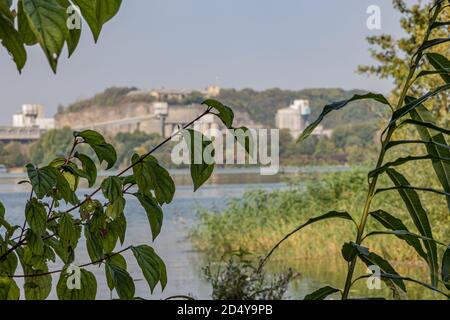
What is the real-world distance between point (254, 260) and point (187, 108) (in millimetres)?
3139

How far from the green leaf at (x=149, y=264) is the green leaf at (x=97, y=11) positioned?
0.25 meters

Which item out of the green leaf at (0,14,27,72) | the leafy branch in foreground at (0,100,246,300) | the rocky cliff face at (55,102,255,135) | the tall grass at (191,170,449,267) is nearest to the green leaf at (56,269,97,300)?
the leafy branch in foreground at (0,100,246,300)

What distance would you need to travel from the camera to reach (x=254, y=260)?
21.3 ft

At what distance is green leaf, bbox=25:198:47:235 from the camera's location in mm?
650

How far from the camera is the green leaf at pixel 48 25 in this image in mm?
361

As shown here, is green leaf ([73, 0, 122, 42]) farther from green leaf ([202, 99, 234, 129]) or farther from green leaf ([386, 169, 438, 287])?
green leaf ([386, 169, 438, 287])

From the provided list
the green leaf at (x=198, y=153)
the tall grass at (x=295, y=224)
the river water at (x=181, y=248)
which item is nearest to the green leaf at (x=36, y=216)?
the green leaf at (x=198, y=153)

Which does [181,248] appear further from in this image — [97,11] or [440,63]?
[97,11]

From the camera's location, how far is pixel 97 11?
0.45 metres

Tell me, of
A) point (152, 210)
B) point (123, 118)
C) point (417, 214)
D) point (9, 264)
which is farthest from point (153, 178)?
point (123, 118)

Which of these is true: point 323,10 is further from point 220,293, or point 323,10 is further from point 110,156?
point 110,156

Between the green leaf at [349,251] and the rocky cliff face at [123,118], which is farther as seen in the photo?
the rocky cliff face at [123,118]

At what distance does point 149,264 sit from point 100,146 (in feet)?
0.35

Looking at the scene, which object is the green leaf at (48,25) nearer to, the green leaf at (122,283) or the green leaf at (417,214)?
the green leaf at (122,283)
